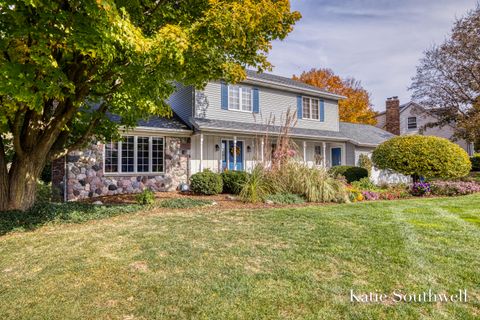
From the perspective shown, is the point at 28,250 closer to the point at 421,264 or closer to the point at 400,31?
the point at 421,264

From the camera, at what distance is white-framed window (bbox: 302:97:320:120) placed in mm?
16203

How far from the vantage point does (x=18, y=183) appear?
6176mm

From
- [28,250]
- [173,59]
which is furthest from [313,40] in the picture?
[28,250]

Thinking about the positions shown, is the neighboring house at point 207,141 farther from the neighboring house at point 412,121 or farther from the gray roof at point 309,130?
the neighboring house at point 412,121

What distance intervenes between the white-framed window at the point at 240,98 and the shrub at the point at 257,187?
18.5 ft

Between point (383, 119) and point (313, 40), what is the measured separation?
1932 cm

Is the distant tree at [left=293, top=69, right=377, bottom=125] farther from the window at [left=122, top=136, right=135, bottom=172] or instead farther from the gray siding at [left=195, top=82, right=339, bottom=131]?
the window at [left=122, top=136, right=135, bottom=172]

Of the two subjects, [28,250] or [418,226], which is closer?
[28,250]

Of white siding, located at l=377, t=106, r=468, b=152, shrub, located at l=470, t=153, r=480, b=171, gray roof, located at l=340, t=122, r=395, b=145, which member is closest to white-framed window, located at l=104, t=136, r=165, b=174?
gray roof, located at l=340, t=122, r=395, b=145

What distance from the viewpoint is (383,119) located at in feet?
98.1

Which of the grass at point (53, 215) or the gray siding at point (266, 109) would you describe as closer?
the grass at point (53, 215)

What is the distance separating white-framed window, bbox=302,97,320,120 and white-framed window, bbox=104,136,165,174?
836 cm

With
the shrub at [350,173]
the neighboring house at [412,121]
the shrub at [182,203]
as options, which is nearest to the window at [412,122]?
the neighboring house at [412,121]

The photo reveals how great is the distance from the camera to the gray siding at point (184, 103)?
1303 cm
